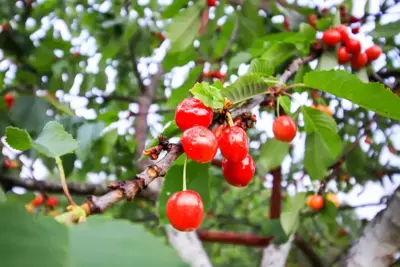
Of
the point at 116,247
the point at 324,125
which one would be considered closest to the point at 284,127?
the point at 324,125

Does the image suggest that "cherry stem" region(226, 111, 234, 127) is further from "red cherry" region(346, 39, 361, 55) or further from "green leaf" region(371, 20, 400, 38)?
"green leaf" region(371, 20, 400, 38)

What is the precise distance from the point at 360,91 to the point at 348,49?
743 mm

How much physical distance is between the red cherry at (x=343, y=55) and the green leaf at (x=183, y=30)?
77cm

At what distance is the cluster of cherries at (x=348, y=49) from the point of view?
1.55 m

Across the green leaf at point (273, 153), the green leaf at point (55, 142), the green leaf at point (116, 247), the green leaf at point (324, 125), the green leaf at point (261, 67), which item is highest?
the green leaf at point (116, 247)

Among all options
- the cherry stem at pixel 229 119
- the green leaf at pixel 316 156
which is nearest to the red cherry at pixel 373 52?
the green leaf at pixel 316 156

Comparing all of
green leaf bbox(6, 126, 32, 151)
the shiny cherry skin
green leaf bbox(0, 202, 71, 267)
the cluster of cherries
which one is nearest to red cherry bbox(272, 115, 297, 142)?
the shiny cherry skin

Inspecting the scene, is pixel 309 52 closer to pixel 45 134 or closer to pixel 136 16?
pixel 45 134

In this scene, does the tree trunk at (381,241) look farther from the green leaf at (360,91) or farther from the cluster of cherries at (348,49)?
the green leaf at (360,91)

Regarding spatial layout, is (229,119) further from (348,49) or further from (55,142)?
(348,49)

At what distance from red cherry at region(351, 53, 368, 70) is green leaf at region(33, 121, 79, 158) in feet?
3.92

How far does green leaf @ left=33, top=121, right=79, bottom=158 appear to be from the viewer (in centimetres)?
71

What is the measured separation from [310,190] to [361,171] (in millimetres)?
665

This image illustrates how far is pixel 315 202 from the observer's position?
6.16 feet
